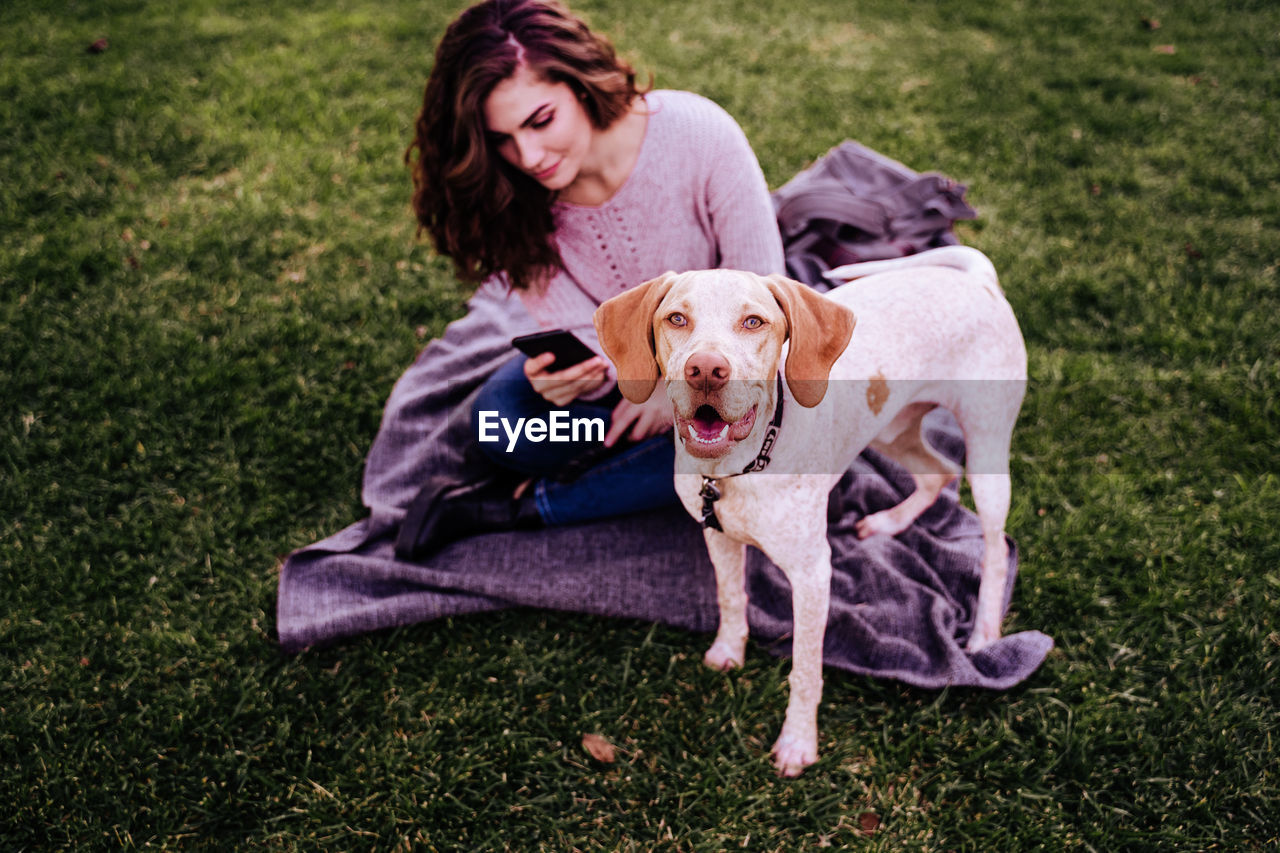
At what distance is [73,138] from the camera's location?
5250 millimetres

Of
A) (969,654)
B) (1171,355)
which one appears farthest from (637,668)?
(1171,355)

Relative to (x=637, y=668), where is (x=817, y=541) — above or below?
above

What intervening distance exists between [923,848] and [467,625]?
1.68 meters

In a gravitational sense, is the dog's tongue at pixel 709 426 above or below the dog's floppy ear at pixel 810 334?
below

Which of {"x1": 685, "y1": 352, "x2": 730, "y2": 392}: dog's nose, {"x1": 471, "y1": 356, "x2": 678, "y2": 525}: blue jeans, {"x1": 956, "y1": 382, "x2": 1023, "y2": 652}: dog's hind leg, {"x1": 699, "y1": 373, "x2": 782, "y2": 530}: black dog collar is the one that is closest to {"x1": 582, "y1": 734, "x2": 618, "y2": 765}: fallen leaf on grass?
{"x1": 471, "y1": 356, "x2": 678, "y2": 525}: blue jeans

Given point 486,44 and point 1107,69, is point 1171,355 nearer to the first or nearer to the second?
point 1107,69

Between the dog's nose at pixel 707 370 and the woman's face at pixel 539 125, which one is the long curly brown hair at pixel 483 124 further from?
the dog's nose at pixel 707 370

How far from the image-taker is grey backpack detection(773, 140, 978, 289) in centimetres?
379

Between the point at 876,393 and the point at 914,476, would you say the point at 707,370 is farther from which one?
the point at 914,476

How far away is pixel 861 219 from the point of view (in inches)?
151

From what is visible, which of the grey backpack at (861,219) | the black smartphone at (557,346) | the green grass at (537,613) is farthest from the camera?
the grey backpack at (861,219)

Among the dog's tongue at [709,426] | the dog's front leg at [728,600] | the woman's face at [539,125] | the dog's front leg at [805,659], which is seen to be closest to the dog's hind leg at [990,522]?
the dog's front leg at [805,659]

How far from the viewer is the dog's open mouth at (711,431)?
188 centimetres

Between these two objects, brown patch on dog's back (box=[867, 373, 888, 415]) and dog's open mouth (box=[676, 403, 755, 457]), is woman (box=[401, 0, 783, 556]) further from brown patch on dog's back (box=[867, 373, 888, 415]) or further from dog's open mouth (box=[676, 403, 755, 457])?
dog's open mouth (box=[676, 403, 755, 457])
